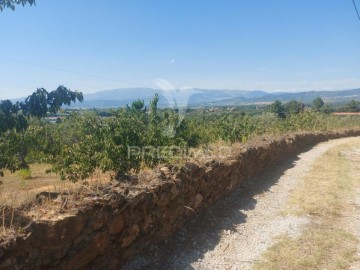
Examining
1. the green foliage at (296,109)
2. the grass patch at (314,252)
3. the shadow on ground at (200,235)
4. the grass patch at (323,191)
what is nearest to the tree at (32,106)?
the shadow on ground at (200,235)

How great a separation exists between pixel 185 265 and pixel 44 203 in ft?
7.88

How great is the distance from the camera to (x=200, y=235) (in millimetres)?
6102

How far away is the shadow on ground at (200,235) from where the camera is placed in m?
5.04

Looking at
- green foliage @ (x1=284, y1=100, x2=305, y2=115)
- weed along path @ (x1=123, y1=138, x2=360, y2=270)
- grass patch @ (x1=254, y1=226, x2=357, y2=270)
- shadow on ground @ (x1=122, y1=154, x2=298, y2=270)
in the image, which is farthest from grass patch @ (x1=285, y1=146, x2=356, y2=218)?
green foliage @ (x1=284, y1=100, x2=305, y2=115)

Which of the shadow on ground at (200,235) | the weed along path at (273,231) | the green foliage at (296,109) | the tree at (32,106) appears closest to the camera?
the tree at (32,106)

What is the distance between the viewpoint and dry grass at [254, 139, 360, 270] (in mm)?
5133

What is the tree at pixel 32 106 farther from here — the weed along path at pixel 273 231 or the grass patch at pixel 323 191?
the grass patch at pixel 323 191

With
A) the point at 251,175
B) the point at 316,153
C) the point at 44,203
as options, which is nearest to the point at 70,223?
the point at 44,203

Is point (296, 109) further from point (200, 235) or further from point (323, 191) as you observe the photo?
point (200, 235)

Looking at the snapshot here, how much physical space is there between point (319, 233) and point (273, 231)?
33.3 inches

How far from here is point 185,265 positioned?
5066 mm

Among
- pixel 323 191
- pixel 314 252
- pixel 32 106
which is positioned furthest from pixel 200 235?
pixel 323 191

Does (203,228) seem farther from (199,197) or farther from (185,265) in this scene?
(185,265)

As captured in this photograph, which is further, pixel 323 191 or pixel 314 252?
pixel 323 191
